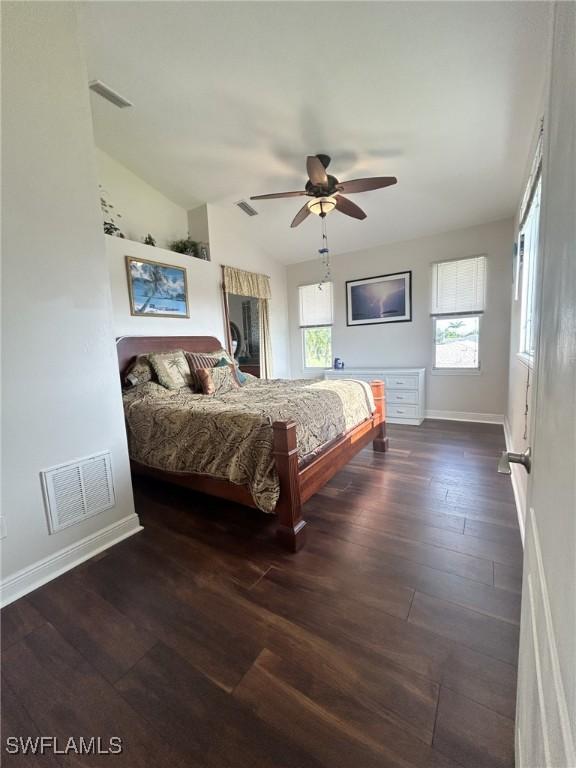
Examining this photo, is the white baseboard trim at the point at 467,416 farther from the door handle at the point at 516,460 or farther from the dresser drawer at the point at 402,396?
the door handle at the point at 516,460

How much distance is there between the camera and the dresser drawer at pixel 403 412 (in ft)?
14.6

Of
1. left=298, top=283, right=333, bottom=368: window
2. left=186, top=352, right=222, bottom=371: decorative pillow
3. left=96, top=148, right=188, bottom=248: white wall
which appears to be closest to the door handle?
left=186, top=352, right=222, bottom=371: decorative pillow

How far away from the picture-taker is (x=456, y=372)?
14.6ft

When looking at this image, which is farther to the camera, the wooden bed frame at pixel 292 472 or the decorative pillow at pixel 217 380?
the decorative pillow at pixel 217 380

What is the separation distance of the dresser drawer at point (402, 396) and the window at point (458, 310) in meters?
0.57

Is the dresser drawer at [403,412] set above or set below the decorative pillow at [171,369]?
below

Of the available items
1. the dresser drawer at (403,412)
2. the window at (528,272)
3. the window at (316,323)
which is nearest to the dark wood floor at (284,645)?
the window at (528,272)

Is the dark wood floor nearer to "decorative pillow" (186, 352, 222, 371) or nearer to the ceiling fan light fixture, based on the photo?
"decorative pillow" (186, 352, 222, 371)

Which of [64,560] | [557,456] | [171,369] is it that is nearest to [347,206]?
[171,369]

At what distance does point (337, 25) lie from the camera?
1.96m

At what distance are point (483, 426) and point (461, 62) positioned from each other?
3676 millimetres

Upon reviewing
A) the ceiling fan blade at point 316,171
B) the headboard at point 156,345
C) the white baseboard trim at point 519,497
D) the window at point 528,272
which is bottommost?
the white baseboard trim at point 519,497

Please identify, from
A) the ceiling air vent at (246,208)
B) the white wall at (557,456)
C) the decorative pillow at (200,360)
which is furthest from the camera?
the ceiling air vent at (246,208)

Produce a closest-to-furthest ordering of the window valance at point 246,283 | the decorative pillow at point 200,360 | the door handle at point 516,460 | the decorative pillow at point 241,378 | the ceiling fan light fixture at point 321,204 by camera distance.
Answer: the door handle at point 516,460, the ceiling fan light fixture at point 321,204, the decorative pillow at point 200,360, the decorative pillow at point 241,378, the window valance at point 246,283
